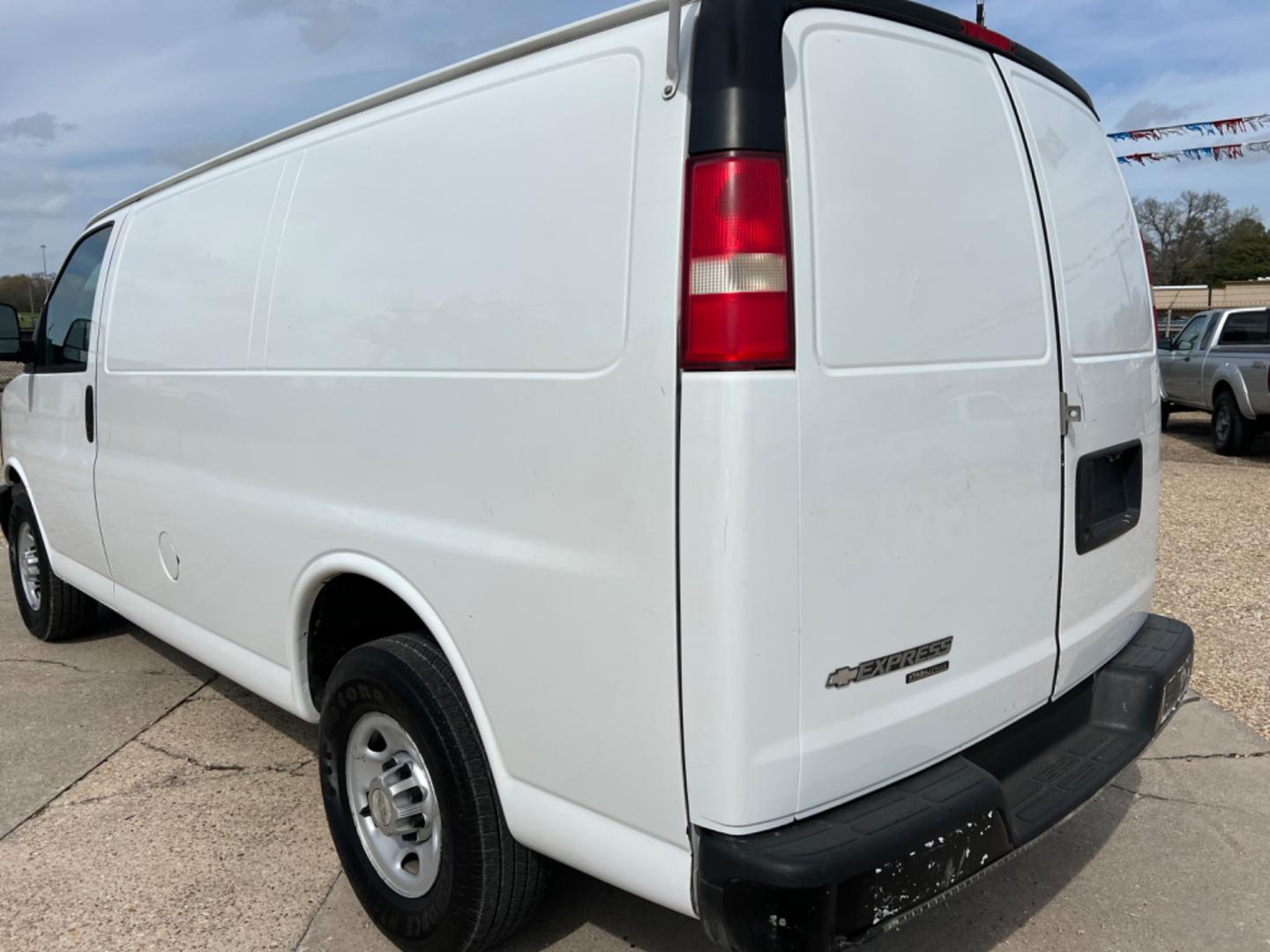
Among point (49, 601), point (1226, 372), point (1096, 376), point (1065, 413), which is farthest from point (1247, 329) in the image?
point (49, 601)

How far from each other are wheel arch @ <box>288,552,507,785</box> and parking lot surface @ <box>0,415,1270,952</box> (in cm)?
61

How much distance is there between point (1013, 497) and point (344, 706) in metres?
1.83

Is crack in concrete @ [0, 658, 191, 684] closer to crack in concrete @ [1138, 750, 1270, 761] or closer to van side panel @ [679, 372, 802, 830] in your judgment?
van side panel @ [679, 372, 802, 830]

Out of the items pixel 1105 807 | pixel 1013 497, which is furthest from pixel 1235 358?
pixel 1013 497

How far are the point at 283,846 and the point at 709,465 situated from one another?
7.61 ft

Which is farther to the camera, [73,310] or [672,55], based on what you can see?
[73,310]

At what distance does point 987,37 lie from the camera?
99.2 inches

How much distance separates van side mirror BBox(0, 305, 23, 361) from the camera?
4.98 metres

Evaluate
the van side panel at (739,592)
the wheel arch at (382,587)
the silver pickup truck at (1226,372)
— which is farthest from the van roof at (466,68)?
the silver pickup truck at (1226,372)

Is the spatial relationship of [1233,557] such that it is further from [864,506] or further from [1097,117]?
[864,506]

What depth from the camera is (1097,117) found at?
3.25 metres

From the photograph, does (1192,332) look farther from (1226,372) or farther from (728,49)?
(728,49)

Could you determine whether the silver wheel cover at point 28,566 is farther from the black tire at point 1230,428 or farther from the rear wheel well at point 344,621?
the black tire at point 1230,428

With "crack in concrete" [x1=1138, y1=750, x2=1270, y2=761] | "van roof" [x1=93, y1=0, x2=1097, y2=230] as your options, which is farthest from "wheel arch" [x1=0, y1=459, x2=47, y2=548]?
"crack in concrete" [x1=1138, y1=750, x2=1270, y2=761]
